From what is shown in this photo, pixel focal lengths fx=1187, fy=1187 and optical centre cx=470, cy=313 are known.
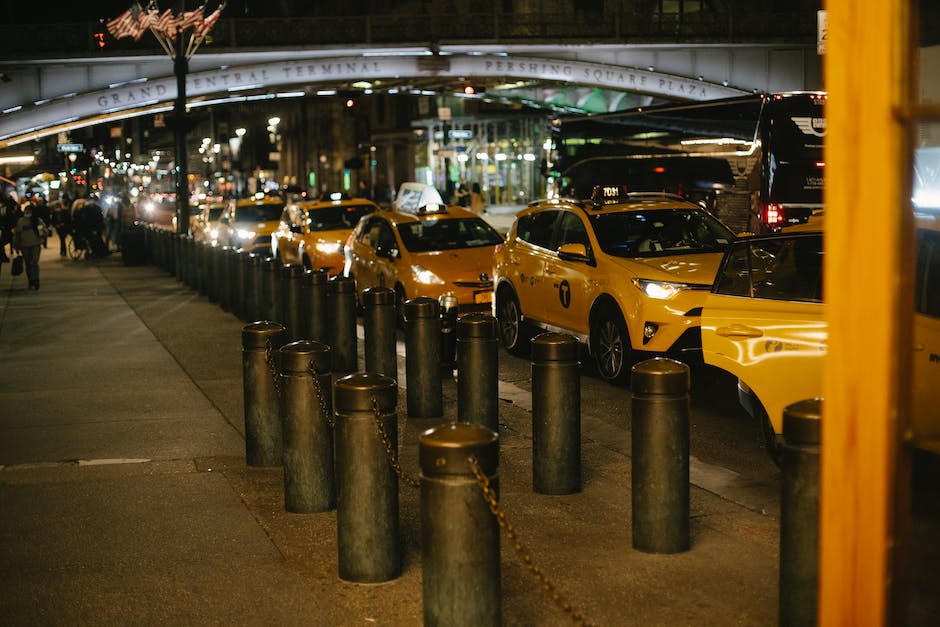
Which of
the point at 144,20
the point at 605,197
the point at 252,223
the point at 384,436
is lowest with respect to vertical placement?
the point at 384,436

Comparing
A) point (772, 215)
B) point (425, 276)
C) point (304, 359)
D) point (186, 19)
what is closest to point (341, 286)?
point (425, 276)

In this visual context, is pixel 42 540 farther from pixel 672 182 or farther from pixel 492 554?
pixel 672 182

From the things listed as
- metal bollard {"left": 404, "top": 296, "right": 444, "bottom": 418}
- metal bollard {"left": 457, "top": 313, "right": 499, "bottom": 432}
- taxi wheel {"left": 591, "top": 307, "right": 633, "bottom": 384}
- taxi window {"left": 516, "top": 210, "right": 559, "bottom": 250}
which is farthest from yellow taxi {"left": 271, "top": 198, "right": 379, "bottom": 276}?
metal bollard {"left": 457, "top": 313, "right": 499, "bottom": 432}

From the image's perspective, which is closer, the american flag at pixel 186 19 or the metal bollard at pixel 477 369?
the metal bollard at pixel 477 369

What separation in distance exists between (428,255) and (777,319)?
904cm

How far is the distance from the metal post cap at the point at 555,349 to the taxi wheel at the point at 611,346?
159 inches

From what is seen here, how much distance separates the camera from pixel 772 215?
1850 cm

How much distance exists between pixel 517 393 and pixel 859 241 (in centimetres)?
837

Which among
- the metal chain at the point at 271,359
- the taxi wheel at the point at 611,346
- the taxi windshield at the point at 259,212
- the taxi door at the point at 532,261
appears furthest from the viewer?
the taxi windshield at the point at 259,212

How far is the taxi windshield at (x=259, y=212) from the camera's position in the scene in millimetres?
28922

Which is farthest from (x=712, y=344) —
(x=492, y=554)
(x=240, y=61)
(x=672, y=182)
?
(x=240, y=61)

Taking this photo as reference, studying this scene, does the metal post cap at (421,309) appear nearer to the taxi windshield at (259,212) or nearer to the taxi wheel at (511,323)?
the taxi wheel at (511,323)

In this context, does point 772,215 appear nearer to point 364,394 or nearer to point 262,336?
point 262,336

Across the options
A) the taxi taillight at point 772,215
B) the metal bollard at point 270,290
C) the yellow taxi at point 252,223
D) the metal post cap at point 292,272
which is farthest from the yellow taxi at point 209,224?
the metal post cap at point 292,272
